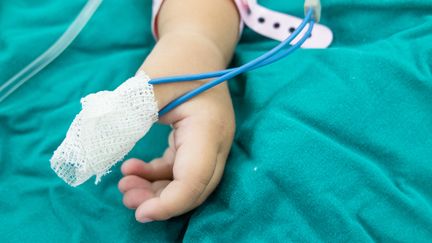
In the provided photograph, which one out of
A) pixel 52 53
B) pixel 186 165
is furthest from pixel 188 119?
pixel 52 53

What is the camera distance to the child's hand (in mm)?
638

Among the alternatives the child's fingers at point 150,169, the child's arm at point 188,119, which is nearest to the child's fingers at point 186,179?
the child's arm at point 188,119

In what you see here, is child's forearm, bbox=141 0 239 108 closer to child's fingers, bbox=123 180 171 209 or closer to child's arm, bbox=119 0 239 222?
child's arm, bbox=119 0 239 222

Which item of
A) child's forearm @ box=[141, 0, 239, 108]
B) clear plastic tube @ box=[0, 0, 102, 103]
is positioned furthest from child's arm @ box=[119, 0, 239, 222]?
clear plastic tube @ box=[0, 0, 102, 103]

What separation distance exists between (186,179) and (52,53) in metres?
0.49

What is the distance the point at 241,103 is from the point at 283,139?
0.18 m

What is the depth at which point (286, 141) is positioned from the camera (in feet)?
2.29

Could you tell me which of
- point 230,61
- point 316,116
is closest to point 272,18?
point 230,61

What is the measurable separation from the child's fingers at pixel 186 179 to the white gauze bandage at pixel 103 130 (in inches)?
3.0

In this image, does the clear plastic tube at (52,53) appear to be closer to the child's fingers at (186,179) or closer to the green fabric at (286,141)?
the green fabric at (286,141)

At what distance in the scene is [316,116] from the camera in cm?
72

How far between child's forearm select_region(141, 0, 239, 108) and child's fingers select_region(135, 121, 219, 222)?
0.29 feet

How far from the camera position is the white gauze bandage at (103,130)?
61 cm

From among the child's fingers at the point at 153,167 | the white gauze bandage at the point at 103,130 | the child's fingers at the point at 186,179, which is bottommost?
the child's fingers at the point at 153,167
